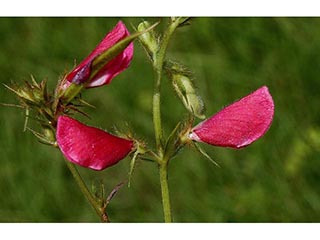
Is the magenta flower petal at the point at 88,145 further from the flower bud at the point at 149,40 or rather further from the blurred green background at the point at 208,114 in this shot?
the blurred green background at the point at 208,114

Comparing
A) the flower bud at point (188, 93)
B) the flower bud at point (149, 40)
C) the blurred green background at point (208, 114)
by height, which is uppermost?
the flower bud at point (149, 40)

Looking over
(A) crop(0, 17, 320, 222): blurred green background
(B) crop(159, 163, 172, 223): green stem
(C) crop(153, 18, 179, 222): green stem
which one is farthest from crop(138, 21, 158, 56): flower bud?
(A) crop(0, 17, 320, 222): blurred green background

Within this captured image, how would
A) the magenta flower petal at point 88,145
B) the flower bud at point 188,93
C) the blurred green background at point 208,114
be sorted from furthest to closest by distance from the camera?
the blurred green background at point 208,114 < the flower bud at point 188,93 < the magenta flower petal at point 88,145

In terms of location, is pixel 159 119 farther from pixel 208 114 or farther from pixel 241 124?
pixel 208 114

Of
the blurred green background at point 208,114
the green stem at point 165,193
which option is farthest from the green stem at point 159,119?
the blurred green background at point 208,114

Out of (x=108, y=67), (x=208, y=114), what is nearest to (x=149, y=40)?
(x=108, y=67)

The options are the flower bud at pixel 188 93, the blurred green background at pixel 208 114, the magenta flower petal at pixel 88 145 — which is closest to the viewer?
the magenta flower petal at pixel 88 145

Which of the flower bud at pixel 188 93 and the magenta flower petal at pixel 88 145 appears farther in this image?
the flower bud at pixel 188 93
